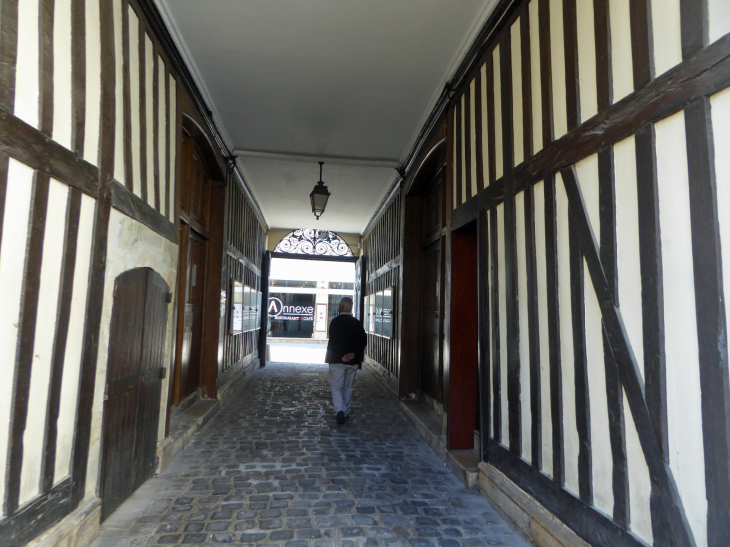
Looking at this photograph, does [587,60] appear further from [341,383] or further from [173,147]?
[341,383]

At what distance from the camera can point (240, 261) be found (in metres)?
6.96

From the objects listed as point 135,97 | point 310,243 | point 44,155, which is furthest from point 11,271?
point 310,243

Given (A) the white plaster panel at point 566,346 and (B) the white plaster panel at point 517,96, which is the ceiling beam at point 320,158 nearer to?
(B) the white plaster panel at point 517,96

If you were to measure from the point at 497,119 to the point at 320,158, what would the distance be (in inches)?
128

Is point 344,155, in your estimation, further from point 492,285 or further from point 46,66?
point 46,66

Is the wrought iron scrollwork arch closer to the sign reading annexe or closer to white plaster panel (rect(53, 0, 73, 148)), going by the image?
the sign reading annexe

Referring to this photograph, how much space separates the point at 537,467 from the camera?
2357 mm

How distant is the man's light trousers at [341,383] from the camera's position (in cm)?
478

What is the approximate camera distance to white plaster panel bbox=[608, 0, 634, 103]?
179 centimetres

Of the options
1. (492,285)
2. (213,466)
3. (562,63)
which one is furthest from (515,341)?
(213,466)

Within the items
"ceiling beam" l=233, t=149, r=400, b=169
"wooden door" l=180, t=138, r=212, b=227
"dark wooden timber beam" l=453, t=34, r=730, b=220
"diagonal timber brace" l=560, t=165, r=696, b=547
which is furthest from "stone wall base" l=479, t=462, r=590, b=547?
"ceiling beam" l=233, t=149, r=400, b=169

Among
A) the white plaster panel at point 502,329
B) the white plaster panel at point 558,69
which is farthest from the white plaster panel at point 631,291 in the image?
the white plaster panel at point 502,329

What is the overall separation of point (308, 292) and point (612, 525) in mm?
13699

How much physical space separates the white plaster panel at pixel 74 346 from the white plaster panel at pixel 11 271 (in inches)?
13.6
